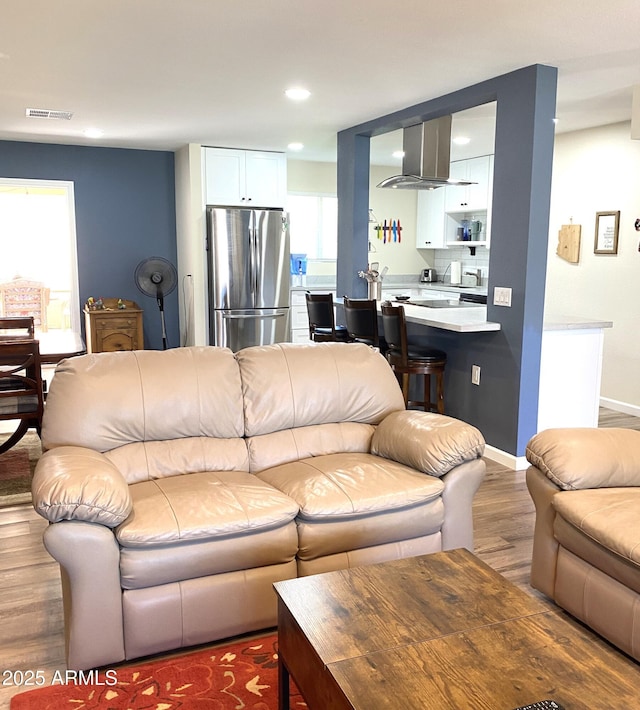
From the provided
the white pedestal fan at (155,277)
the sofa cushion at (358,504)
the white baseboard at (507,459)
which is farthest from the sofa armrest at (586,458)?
the white pedestal fan at (155,277)

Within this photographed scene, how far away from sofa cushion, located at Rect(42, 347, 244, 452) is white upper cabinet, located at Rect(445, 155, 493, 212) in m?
5.18

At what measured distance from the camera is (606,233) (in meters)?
5.71

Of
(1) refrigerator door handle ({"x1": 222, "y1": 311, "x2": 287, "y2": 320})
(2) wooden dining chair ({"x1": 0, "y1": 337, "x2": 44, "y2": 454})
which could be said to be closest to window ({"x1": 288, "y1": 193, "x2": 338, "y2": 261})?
(1) refrigerator door handle ({"x1": 222, "y1": 311, "x2": 287, "y2": 320})

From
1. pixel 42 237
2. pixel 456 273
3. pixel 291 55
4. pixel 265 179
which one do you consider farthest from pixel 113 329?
pixel 456 273

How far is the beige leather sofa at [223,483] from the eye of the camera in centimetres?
204

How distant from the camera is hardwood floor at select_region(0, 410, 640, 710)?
2.20m

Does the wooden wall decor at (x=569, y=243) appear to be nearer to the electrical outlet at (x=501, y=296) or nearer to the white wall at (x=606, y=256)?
the white wall at (x=606, y=256)

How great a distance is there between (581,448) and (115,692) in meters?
1.78

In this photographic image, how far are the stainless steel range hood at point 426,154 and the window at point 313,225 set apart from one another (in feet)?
8.92

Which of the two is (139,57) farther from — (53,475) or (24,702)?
(24,702)

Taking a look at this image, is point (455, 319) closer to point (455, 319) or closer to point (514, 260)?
point (455, 319)

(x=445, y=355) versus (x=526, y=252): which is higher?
(x=526, y=252)

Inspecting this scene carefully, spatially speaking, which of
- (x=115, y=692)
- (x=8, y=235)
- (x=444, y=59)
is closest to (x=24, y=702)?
(x=115, y=692)

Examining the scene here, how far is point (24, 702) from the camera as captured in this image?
76.4 inches
